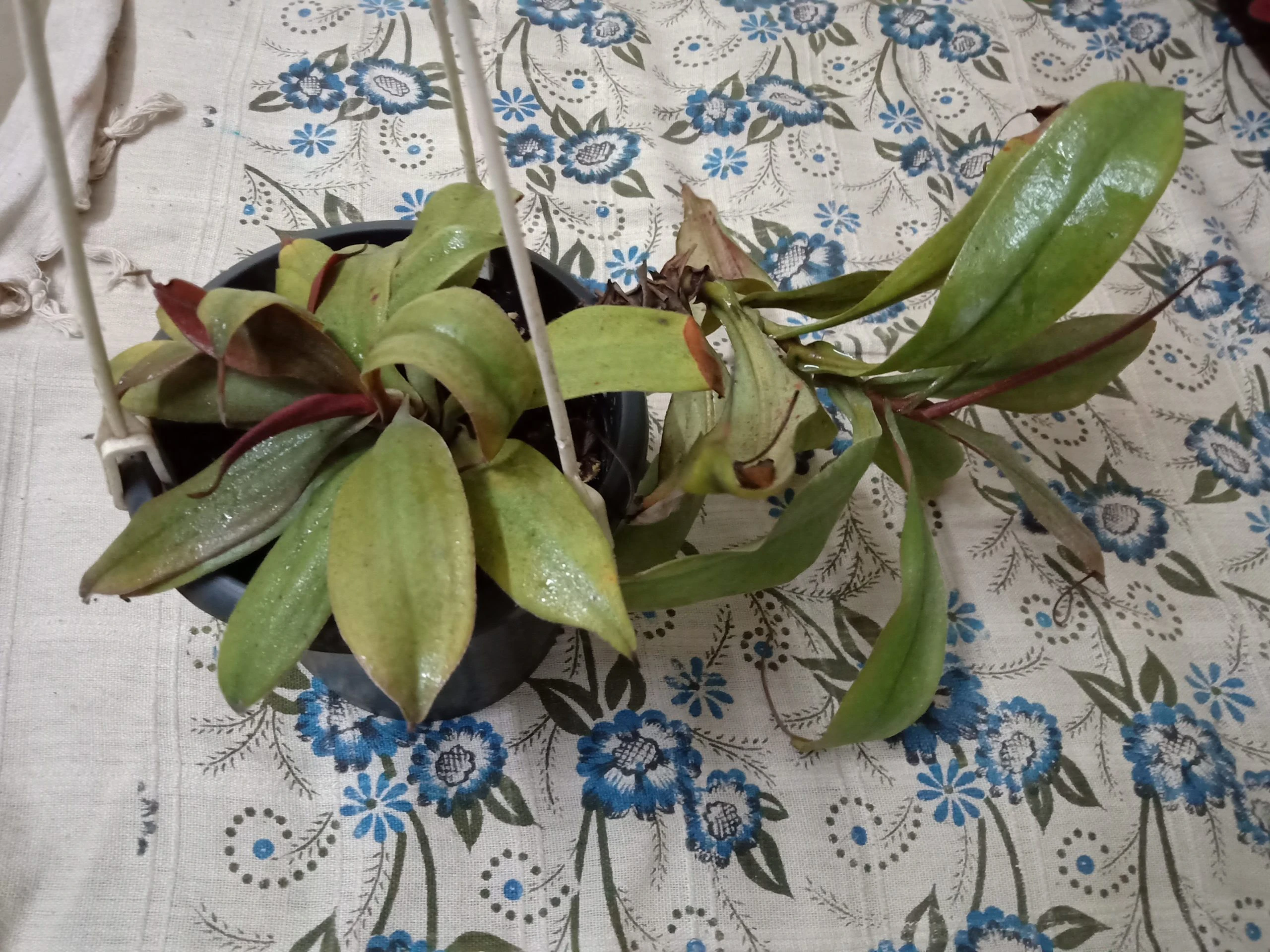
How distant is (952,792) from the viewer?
1.81 ft

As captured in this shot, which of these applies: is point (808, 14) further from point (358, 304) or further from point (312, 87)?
point (358, 304)

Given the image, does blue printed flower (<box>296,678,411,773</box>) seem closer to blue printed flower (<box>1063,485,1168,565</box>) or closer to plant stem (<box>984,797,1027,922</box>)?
plant stem (<box>984,797,1027,922</box>)

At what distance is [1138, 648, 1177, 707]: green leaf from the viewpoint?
59cm

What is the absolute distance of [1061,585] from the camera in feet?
2.07

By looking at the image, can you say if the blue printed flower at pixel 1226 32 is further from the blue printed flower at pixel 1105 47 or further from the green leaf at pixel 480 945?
the green leaf at pixel 480 945

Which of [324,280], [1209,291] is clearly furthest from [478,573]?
[1209,291]

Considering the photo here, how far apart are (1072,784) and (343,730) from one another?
48 cm

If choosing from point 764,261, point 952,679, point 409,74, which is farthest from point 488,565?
point 409,74

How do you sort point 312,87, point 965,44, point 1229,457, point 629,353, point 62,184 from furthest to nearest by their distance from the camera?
point 965,44 → point 312,87 → point 1229,457 → point 629,353 → point 62,184

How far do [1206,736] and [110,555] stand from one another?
68cm

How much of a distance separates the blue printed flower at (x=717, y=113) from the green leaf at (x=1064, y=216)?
458 millimetres

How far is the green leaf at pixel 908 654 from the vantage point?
450 mm

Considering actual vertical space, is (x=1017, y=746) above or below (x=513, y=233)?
below

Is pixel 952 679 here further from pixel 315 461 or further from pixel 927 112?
pixel 927 112
